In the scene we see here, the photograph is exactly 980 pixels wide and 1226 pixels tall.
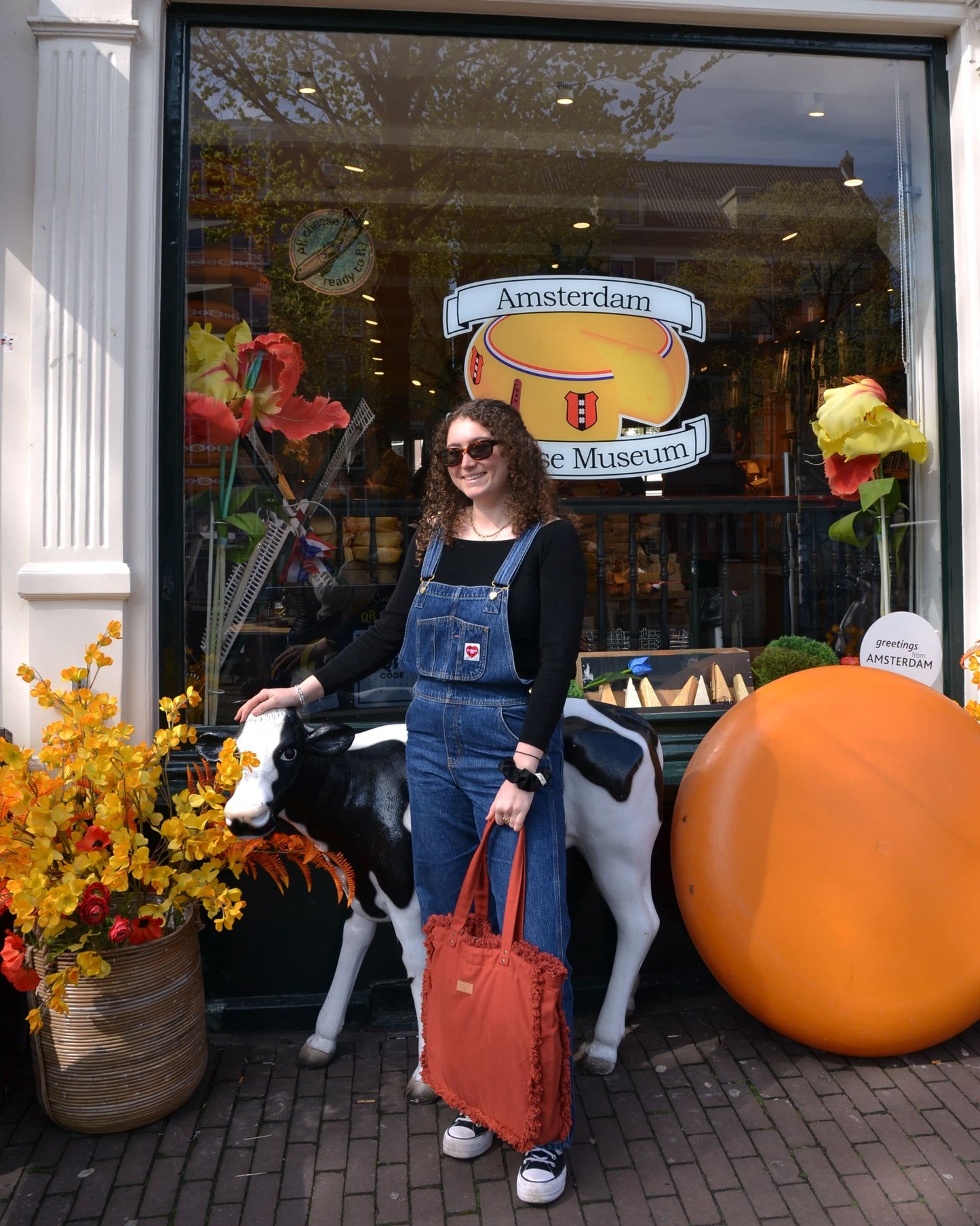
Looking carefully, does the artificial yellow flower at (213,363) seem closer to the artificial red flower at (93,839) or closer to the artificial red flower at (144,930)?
the artificial red flower at (93,839)

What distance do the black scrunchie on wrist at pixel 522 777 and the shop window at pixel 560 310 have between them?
176cm

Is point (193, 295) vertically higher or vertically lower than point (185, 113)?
lower

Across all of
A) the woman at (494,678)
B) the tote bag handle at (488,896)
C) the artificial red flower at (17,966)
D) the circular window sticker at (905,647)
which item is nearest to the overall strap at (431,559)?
the woman at (494,678)

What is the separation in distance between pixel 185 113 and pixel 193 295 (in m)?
0.69

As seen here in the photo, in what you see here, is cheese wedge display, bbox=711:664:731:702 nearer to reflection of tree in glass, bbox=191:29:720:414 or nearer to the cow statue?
the cow statue

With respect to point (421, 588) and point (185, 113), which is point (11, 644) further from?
point (185, 113)

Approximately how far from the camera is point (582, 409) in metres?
4.65

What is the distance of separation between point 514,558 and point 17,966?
5.90ft

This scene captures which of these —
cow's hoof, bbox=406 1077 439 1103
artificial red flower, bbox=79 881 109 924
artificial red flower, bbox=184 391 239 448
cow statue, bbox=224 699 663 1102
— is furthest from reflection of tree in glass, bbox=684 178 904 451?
artificial red flower, bbox=79 881 109 924

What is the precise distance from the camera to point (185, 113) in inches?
161

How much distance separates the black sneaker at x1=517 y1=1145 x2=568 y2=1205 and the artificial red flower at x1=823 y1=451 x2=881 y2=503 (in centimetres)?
307

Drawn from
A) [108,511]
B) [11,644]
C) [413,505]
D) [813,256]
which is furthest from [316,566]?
[813,256]

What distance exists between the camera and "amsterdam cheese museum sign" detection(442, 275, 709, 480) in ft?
15.1

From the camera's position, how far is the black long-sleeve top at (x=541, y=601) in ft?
8.86
